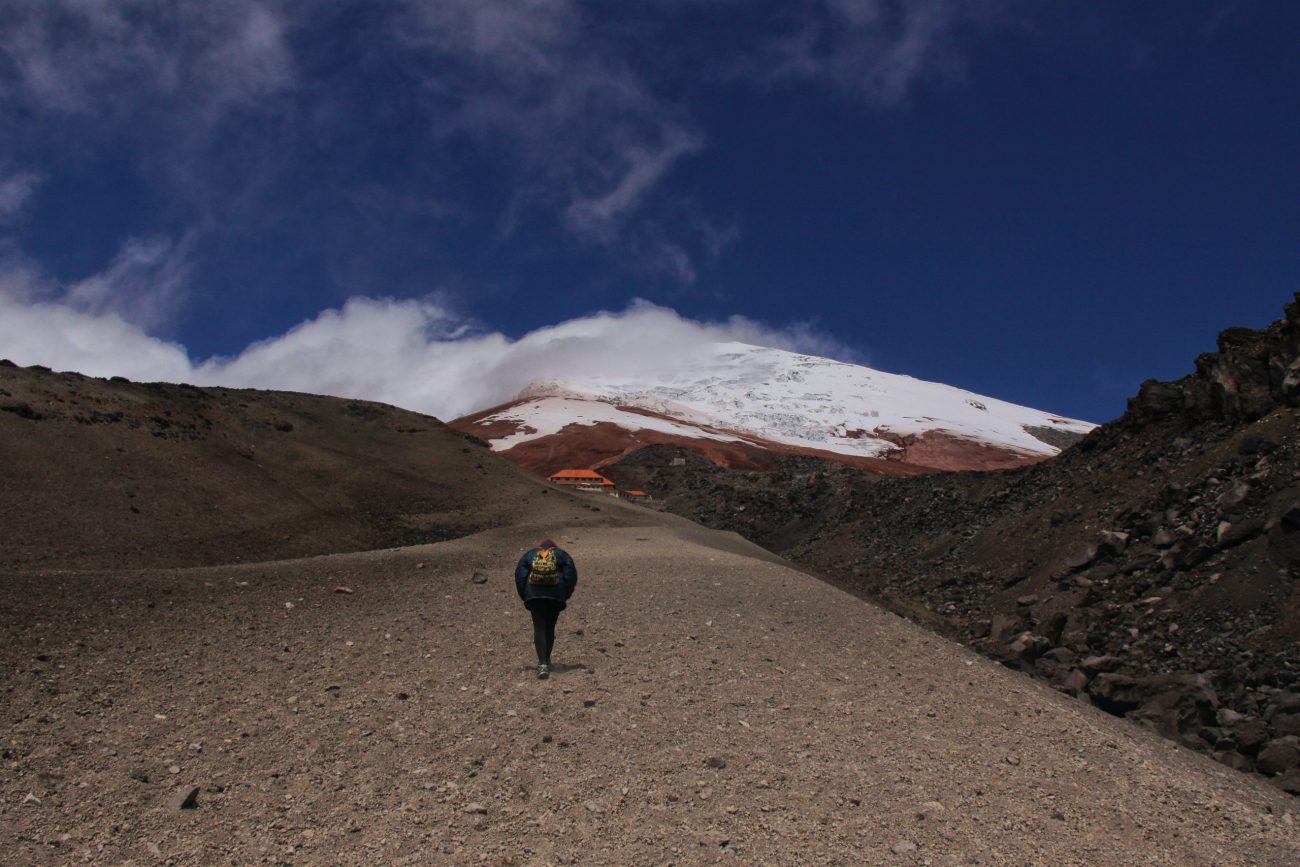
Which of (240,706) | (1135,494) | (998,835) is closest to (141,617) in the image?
(240,706)

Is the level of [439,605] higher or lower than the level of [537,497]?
lower

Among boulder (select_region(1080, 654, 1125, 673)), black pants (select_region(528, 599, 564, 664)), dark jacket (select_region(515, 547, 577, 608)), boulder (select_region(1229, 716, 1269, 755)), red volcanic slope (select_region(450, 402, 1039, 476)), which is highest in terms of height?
red volcanic slope (select_region(450, 402, 1039, 476))

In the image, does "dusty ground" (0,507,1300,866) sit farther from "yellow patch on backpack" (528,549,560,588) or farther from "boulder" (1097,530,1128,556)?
"boulder" (1097,530,1128,556)

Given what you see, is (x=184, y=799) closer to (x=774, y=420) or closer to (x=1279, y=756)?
(x=1279, y=756)

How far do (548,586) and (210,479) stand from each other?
46.6ft

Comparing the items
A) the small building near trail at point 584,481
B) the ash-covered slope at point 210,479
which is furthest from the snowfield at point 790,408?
the ash-covered slope at point 210,479

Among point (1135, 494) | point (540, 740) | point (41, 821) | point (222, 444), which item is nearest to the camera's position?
point (41, 821)

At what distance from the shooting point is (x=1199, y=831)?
574 cm

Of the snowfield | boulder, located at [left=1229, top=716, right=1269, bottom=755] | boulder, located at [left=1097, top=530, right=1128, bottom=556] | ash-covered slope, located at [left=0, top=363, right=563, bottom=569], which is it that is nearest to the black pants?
boulder, located at [left=1229, top=716, right=1269, bottom=755]

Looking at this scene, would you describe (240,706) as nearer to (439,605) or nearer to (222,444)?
(439,605)

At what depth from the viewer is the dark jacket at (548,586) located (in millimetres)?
8117

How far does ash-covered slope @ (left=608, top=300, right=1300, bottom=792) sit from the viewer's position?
35.5 feet

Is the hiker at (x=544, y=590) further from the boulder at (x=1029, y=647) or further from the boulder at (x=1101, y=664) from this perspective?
the boulder at (x=1029, y=647)

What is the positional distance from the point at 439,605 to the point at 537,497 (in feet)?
43.7
